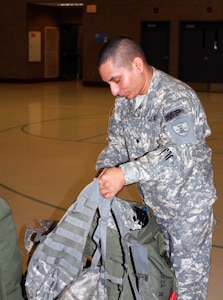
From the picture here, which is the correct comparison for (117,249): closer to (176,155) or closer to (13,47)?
(176,155)

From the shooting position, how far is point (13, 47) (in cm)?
2142

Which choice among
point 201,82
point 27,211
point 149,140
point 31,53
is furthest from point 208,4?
point 149,140

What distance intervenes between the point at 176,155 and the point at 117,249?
0.45 metres

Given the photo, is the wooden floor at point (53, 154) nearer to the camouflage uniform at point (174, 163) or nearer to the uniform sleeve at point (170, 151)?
the camouflage uniform at point (174, 163)

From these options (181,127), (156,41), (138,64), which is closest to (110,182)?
(181,127)

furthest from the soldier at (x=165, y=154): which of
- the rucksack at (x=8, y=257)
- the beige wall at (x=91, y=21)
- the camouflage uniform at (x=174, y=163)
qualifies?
the beige wall at (x=91, y=21)

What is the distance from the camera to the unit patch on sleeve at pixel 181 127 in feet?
6.95

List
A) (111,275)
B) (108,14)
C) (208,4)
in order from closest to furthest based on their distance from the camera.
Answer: (111,275) < (208,4) < (108,14)

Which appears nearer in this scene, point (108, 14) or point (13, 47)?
point (108, 14)

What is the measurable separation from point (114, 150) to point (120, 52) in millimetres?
613

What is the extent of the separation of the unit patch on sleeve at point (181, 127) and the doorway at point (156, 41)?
690 inches

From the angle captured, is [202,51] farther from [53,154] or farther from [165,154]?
[165,154]

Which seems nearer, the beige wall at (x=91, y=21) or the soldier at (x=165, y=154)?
the soldier at (x=165, y=154)

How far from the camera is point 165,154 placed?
6.90 feet
